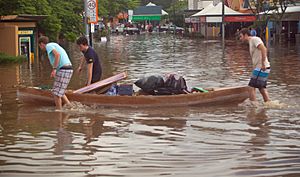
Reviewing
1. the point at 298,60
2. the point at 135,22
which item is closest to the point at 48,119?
the point at 298,60

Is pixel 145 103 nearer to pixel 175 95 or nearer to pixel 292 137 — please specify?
pixel 175 95

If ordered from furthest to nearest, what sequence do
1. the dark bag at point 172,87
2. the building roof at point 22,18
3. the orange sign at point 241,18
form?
the orange sign at point 241,18
the building roof at point 22,18
the dark bag at point 172,87

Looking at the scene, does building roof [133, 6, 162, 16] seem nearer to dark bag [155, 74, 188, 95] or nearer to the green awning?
the green awning

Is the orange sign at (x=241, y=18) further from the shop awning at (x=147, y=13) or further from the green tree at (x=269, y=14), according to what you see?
the shop awning at (x=147, y=13)

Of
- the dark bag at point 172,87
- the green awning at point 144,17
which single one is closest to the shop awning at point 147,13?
the green awning at point 144,17

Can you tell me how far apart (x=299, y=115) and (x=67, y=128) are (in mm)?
4375

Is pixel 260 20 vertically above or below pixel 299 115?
above

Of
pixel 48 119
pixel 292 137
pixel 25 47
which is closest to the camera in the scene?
pixel 292 137

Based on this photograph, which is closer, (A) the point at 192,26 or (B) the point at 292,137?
(B) the point at 292,137

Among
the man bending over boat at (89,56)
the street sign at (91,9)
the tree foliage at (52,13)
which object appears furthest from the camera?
the tree foliage at (52,13)

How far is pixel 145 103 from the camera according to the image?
12039 mm

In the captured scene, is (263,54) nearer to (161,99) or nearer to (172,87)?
(172,87)

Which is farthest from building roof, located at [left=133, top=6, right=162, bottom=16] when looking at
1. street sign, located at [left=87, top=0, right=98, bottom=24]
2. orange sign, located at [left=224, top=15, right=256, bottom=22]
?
street sign, located at [left=87, top=0, right=98, bottom=24]

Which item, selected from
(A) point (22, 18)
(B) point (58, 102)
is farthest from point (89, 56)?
(A) point (22, 18)
